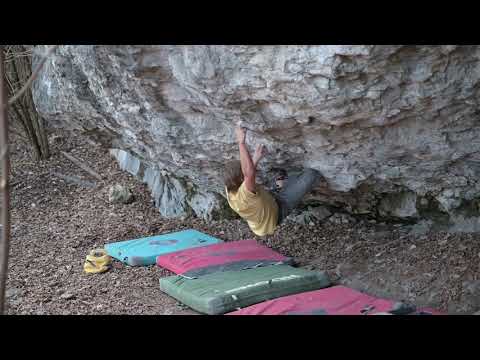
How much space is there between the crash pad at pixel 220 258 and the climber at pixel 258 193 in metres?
0.32

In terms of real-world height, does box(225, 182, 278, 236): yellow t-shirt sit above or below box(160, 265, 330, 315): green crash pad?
above

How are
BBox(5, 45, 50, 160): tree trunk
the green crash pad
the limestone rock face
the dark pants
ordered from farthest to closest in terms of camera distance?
BBox(5, 45, 50, 160): tree trunk
the dark pants
the green crash pad
the limestone rock face

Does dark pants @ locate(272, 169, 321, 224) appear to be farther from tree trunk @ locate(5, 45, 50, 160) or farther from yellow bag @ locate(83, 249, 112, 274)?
tree trunk @ locate(5, 45, 50, 160)

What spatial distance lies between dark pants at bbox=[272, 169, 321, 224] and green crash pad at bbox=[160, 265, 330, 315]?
0.45 m

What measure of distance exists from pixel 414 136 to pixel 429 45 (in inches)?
33.4

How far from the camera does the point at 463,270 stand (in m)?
4.26

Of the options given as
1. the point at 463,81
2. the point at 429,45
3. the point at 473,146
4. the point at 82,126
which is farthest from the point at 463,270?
the point at 82,126

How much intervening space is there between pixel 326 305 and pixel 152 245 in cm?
212

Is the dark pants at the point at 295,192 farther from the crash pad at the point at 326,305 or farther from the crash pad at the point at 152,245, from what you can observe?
the crash pad at the point at 152,245

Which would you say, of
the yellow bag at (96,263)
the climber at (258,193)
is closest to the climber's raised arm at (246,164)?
the climber at (258,193)

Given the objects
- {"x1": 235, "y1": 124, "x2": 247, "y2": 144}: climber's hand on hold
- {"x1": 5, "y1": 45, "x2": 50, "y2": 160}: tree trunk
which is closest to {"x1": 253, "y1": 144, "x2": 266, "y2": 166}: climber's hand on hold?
{"x1": 235, "y1": 124, "x2": 247, "y2": 144}: climber's hand on hold

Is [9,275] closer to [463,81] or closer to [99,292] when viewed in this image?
[99,292]

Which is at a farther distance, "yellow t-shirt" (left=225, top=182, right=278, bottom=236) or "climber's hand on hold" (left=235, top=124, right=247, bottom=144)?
"yellow t-shirt" (left=225, top=182, right=278, bottom=236)

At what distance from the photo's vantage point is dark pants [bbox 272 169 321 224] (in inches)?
190
